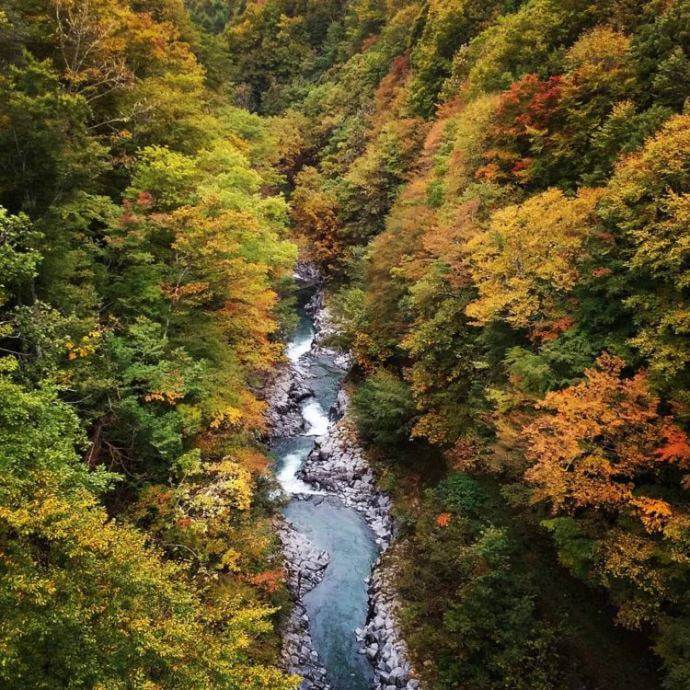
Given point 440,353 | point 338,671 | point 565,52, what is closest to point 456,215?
point 440,353

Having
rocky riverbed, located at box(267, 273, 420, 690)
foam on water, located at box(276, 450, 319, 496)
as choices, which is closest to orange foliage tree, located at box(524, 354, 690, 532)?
rocky riverbed, located at box(267, 273, 420, 690)

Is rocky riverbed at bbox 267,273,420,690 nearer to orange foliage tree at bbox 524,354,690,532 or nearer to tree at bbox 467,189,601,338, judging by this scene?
orange foliage tree at bbox 524,354,690,532

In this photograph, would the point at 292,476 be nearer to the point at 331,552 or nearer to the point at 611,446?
the point at 331,552

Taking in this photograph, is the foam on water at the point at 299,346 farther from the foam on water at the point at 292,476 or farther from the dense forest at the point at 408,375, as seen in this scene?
the foam on water at the point at 292,476

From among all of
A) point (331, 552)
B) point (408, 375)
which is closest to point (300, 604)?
point (331, 552)

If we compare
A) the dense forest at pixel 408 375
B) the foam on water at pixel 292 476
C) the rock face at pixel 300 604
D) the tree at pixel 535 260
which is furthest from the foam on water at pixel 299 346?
the tree at pixel 535 260
